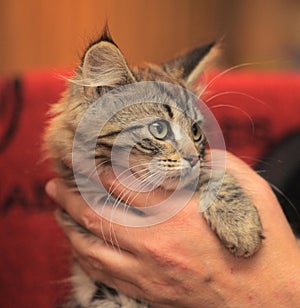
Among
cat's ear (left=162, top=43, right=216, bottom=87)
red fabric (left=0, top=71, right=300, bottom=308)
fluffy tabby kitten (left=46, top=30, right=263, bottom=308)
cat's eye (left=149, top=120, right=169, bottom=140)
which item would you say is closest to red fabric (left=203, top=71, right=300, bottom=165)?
red fabric (left=0, top=71, right=300, bottom=308)

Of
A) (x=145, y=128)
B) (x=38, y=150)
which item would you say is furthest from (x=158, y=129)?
(x=38, y=150)

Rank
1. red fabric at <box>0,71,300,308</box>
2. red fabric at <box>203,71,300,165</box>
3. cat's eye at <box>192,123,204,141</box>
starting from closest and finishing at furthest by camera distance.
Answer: cat's eye at <box>192,123,204,141</box>, red fabric at <box>0,71,300,308</box>, red fabric at <box>203,71,300,165</box>

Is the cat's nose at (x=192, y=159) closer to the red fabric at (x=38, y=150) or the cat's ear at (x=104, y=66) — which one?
the cat's ear at (x=104, y=66)

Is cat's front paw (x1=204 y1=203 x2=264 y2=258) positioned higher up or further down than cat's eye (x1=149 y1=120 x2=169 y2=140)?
further down

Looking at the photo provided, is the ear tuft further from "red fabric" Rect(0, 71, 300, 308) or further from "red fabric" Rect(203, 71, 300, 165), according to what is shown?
"red fabric" Rect(203, 71, 300, 165)

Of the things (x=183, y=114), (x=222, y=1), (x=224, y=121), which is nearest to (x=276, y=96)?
(x=224, y=121)

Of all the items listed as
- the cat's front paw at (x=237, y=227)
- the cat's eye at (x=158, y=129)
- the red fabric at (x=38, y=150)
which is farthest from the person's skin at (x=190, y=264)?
the red fabric at (x=38, y=150)

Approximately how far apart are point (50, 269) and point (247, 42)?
2.50 meters

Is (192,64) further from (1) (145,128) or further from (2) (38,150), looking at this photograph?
(2) (38,150)

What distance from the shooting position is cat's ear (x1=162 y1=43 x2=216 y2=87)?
3.73ft

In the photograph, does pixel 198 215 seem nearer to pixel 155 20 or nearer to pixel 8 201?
pixel 8 201

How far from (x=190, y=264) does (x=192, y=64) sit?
0.42 meters

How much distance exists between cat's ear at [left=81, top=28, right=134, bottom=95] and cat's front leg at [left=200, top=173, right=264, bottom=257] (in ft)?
0.87

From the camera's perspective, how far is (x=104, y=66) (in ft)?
2.96
